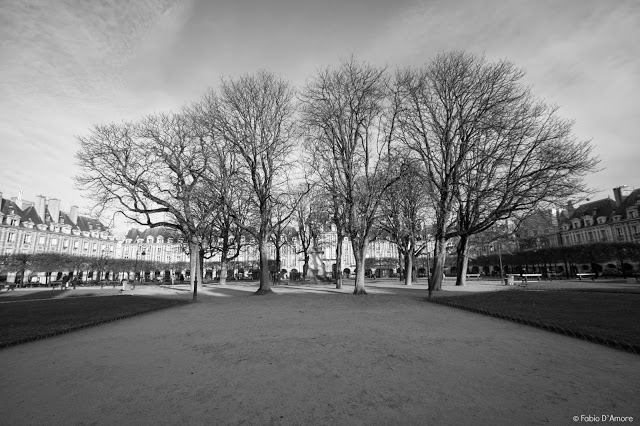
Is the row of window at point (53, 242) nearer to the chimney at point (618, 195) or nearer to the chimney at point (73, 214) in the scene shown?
the chimney at point (73, 214)

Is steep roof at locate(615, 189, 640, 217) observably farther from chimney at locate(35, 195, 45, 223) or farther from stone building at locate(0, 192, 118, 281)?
chimney at locate(35, 195, 45, 223)

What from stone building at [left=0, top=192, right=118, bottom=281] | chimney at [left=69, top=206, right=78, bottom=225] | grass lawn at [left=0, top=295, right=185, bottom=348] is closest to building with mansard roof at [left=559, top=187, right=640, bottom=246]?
grass lawn at [left=0, top=295, right=185, bottom=348]

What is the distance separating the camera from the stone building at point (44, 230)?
62803 millimetres

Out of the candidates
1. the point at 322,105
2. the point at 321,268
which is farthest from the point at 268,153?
the point at 321,268

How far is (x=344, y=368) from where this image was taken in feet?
19.6

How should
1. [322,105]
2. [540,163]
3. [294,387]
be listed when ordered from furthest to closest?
1. [322,105]
2. [540,163]
3. [294,387]

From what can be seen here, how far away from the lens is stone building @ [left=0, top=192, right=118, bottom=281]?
6280 cm

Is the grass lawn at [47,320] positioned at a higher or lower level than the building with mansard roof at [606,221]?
lower

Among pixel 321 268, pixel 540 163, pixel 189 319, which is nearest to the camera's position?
pixel 189 319

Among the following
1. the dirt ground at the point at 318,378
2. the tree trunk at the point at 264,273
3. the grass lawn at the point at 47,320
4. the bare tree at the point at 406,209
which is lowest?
the dirt ground at the point at 318,378

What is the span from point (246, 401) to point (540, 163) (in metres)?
24.5

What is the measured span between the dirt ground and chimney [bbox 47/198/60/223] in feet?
290

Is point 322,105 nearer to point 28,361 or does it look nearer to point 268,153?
point 268,153

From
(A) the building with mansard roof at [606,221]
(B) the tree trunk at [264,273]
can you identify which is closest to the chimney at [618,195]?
(A) the building with mansard roof at [606,221]
